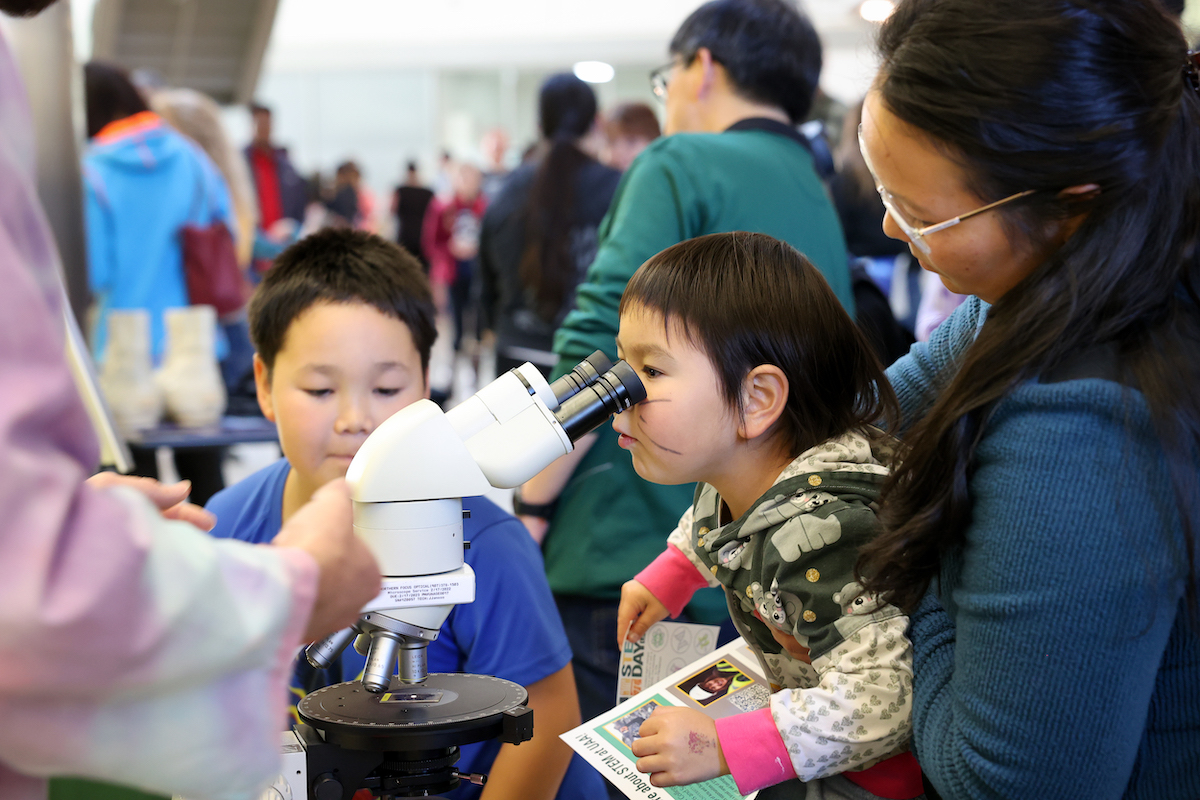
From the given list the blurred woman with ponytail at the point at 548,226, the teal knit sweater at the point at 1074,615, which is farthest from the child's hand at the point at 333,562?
the blurred woman with ponytail at the point at 548,226

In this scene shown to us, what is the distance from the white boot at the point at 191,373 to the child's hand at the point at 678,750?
2059 millimetres

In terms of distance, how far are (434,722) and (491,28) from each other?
45.4 feet

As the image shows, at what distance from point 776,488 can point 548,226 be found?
2.46 metres

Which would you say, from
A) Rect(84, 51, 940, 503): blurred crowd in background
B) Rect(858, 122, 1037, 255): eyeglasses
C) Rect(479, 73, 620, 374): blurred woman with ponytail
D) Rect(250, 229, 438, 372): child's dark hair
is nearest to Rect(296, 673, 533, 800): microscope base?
Rect(858, 122, 1037, 255): eyeglasses

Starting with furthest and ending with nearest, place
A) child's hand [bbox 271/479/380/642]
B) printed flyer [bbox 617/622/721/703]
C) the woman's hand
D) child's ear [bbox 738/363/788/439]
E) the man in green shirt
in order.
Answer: the man in green shirt → printed flyer [bbox 617/622/721/703] → child's ear [bbox 738/363/788/439] → the woman's hand → child's hand [bbox 271/479/380/642]

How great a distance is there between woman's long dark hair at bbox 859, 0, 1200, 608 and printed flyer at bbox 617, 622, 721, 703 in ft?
1.49

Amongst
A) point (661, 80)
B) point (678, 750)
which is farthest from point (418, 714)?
point (661, 80)

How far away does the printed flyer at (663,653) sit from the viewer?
51.3 inches

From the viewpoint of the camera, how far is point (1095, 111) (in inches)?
33.5

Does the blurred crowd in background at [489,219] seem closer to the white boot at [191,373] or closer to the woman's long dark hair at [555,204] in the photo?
the woman's long dark hair at [555,204]

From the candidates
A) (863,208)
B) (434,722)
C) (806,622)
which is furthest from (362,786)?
(863,208)

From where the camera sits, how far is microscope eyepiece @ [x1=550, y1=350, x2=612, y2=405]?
1036 mm

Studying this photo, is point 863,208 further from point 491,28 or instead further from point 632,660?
point 491,28

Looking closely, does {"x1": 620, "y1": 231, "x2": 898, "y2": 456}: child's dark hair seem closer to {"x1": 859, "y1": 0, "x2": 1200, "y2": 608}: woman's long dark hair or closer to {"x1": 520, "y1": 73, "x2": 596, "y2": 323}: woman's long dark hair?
{"x1": 859, "y1": 0, "x2": 1200, "y2": 608}: woman's long dark hair
